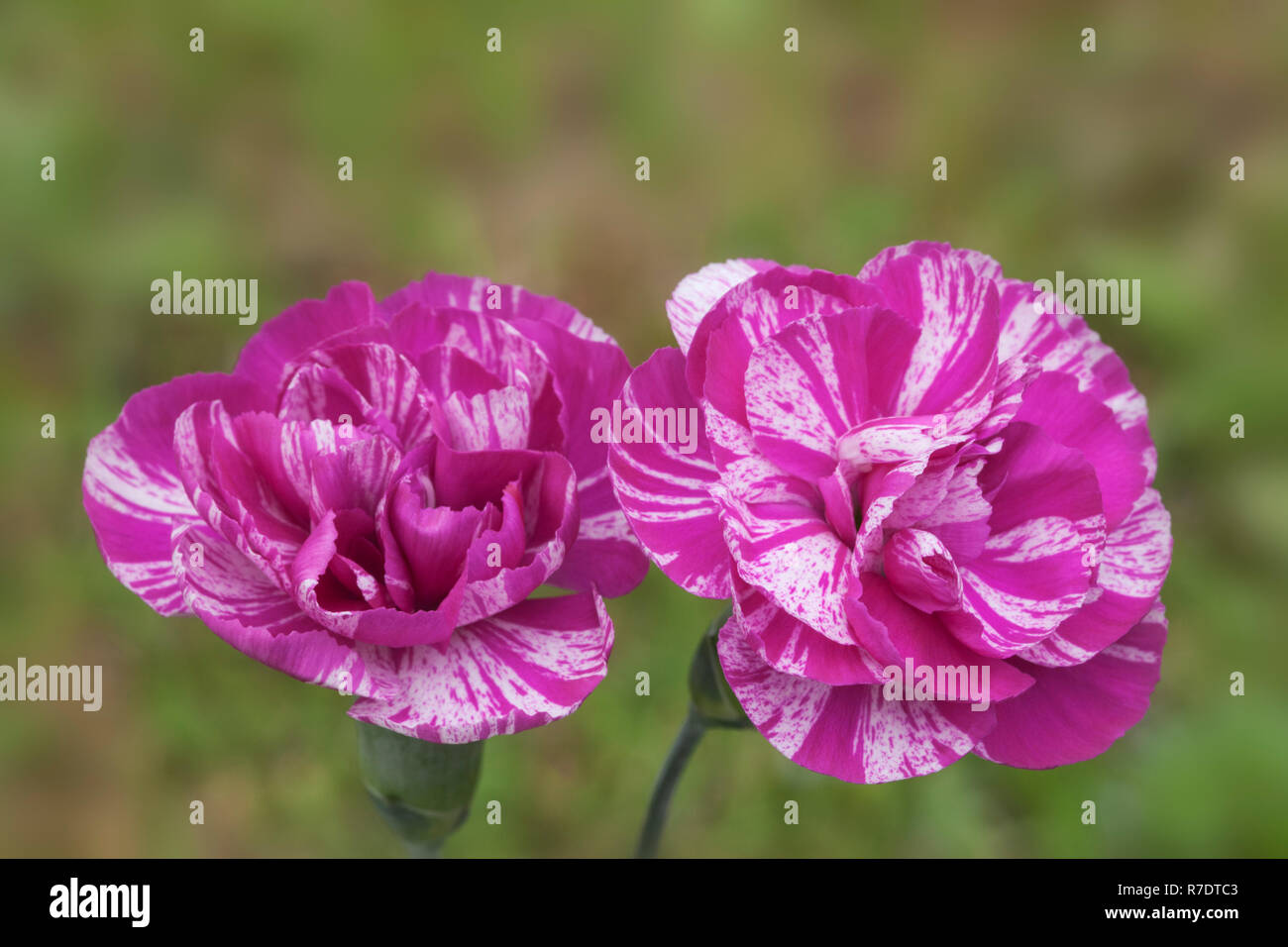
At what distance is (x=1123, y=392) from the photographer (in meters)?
0.57

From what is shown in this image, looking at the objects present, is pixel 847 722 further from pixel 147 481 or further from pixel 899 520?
pixel 147 481

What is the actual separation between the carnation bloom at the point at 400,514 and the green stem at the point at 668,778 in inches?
3.8

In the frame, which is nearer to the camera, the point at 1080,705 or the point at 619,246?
the point at 1080,705

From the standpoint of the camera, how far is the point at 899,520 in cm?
50

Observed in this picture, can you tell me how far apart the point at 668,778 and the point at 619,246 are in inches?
41.0

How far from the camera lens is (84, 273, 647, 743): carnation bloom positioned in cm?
48

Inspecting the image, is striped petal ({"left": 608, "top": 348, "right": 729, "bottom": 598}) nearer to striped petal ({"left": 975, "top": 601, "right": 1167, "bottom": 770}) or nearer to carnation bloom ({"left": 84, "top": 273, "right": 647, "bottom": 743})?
carnation bloom ({"left": 84, "top": 273, "right": 647, "bottom": 743})

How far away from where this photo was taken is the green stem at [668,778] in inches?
23.3

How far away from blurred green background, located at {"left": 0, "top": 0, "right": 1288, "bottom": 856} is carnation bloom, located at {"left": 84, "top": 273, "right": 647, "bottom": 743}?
0.72 m
